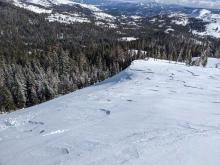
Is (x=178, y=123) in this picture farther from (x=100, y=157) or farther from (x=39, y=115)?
(x=39, y=115)

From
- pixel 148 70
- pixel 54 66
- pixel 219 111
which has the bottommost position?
pixel 54 66

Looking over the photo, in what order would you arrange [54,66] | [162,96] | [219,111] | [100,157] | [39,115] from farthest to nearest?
[54,66], [162,96], [39,115], [219,111], [100,157]

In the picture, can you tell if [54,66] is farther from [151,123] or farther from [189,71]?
[151,123]

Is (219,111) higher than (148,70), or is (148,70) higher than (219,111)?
(219,111)

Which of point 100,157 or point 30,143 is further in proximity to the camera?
point 30,143

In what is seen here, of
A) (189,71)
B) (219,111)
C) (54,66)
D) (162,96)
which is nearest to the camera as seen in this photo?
(219,111)

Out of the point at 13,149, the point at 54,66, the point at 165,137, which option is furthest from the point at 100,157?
the point at 54,66
